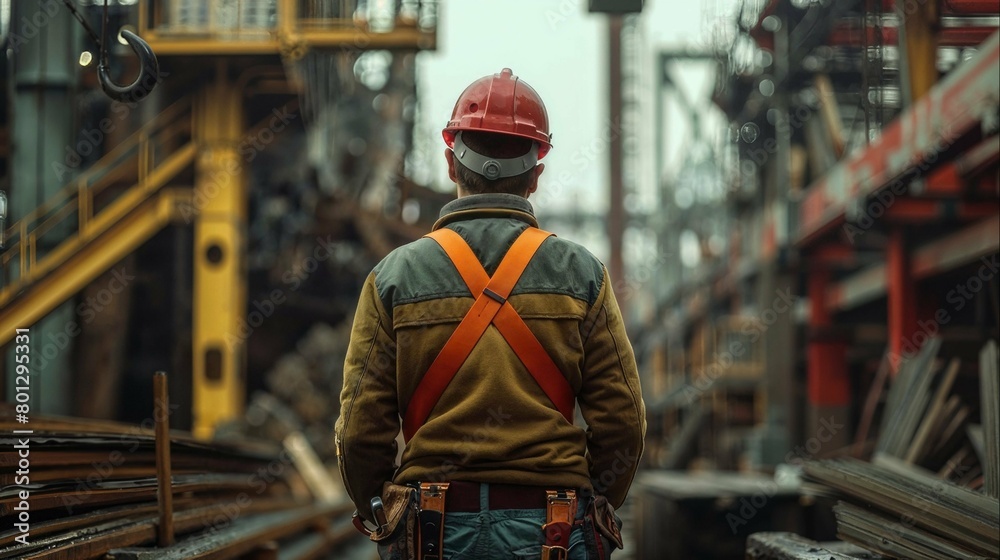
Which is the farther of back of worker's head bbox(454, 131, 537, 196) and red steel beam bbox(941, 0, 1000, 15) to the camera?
red steel beam bbox(941, 0, 1000, 15)

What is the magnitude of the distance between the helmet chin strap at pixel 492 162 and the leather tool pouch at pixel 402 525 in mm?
1019

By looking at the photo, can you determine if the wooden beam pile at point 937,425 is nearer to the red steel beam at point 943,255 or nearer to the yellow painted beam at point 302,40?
the red steel beam at point 943,255

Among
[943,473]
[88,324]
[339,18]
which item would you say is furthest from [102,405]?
[943,473]

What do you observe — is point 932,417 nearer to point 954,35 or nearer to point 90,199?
point 954,35

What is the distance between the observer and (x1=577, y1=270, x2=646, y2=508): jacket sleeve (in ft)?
12.8

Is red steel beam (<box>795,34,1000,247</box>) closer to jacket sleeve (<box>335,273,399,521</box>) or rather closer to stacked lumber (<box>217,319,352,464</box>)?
jacket sleeve (<box>335,273,399,521</box>)

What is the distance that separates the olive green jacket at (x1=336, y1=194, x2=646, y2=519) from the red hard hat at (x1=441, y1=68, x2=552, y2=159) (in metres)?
0.22

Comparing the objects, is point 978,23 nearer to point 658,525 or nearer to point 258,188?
point 658,525

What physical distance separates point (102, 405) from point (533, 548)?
43.0 feet

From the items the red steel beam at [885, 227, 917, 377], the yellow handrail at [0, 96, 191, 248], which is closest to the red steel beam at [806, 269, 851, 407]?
the red steel beam at [885, 227, 917, 377]

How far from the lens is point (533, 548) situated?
3.77 m

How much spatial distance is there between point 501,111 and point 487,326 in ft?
2.28

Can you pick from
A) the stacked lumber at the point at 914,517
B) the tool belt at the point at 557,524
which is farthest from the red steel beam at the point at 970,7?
the tool belt at the point at 557,524

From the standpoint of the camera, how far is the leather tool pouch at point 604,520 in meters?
3.90
